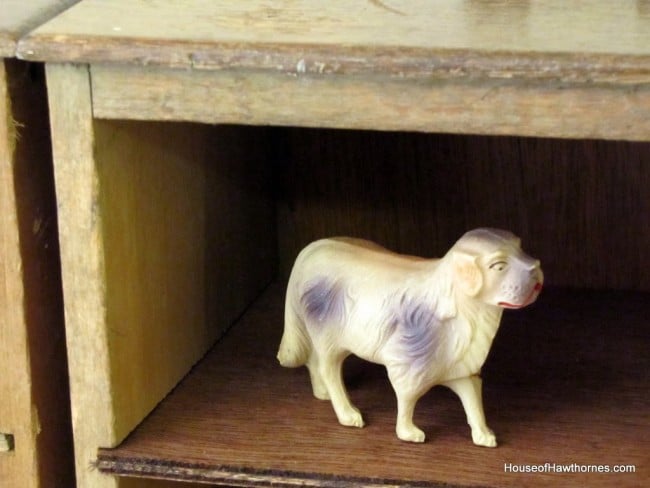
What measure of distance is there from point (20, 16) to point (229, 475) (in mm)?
332

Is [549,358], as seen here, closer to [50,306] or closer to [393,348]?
[393,348]

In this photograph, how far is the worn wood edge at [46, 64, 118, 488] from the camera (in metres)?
0.62

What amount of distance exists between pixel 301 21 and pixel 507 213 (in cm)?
48

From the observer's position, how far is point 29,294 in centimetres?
68

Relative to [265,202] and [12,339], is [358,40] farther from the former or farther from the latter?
[265,202]

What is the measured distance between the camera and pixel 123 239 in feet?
2.23

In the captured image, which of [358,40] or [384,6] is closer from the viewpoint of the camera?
[358,40]

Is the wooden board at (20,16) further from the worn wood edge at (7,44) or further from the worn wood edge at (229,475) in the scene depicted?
the worn wood edge at (229,475)

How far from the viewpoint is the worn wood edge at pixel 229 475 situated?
663 millimetres

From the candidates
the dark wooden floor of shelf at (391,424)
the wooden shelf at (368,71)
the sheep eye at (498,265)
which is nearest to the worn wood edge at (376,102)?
the wooden shelf at (368,71)

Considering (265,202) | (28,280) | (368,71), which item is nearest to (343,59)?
(368,71)

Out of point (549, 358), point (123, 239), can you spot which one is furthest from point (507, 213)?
point (123, 239)

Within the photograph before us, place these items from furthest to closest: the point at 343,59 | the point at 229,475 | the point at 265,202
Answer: the point at 265,202 → the point at 229,475 → the point at 343,59

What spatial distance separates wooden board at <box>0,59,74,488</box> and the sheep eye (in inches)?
12.2
